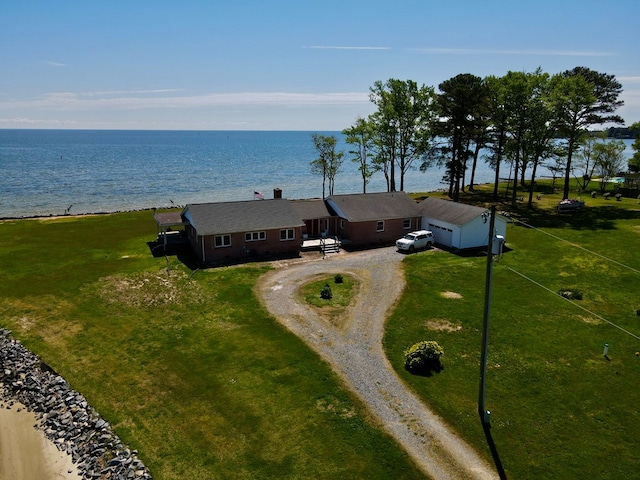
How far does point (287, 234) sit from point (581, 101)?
4436 cm

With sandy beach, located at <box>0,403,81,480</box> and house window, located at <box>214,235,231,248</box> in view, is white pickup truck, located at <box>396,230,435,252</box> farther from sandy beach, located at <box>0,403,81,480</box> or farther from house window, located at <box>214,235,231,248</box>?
sandy beach, located at <box>0,403,81,480</box>

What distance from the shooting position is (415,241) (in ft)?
140

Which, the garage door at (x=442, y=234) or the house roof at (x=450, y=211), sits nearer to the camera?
the house roof at (x=450, y=211)

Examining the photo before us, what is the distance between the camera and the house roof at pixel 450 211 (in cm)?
4262

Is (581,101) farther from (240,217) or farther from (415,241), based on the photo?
(240,217)

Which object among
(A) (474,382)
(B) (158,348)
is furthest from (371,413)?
(B) (158,348)

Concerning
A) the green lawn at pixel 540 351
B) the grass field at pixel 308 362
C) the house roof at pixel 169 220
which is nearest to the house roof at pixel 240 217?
the house roof at pixel 169 220

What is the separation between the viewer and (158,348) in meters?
24.7

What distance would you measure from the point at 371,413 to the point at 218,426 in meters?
6.49

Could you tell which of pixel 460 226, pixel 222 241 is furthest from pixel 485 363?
pixel 222 241

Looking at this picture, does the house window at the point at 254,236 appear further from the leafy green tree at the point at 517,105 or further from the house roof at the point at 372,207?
the leafy green tree at the point at 517,105

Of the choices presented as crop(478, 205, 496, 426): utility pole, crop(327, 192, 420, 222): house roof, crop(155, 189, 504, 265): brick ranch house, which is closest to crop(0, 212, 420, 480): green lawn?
crop(155, 189, 504, 265): brick ranch house

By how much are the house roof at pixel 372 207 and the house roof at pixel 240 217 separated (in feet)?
18.1

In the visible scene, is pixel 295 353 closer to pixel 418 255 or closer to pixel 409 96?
pixel 418 255
